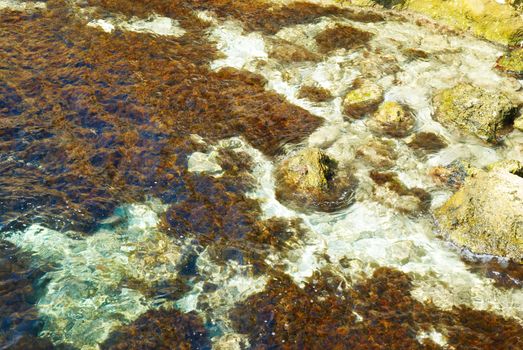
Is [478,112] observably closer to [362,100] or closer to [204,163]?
[362,100]

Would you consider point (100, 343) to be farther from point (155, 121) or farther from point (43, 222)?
point (155, 121)

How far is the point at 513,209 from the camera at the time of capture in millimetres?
9227

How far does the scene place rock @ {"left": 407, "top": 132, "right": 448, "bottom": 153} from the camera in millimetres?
11570

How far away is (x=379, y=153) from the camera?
446 inches

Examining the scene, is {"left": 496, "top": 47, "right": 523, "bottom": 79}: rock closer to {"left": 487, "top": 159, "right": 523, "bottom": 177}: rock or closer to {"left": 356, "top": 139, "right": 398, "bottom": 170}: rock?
{"left": 487, "top": 159, "right": 523, "bottom": 177}: rock

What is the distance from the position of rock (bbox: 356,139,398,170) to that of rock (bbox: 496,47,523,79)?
14.8ft

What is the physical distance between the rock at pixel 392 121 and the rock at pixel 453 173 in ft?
4.49

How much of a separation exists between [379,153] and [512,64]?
5339 mm

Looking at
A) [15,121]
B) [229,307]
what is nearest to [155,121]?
[15,121]

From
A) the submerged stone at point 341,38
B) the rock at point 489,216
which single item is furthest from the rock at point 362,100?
Answer: the rock at point 489,216

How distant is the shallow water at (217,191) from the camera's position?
8.18m

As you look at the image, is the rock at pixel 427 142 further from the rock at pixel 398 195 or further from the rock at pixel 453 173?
the rock at pixel 398 195

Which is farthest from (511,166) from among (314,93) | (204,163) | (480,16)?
(480,16)

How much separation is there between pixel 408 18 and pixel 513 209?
832cm
